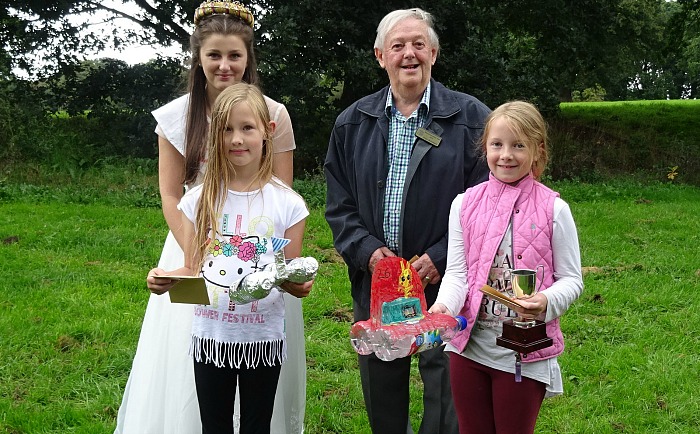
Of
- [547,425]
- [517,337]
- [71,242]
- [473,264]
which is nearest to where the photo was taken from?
[517,337]

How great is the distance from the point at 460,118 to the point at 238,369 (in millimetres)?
1404

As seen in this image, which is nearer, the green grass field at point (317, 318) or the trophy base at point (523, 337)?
the trophy base at point (523, 337)

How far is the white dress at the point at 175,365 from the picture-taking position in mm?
3148

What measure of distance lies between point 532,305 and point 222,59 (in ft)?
5.37

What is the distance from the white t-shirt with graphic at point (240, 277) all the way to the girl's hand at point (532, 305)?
→ 90 cm

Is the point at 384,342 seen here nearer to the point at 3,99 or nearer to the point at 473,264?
the point at 473,264

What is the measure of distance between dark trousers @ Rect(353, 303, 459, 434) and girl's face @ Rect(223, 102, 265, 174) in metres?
0.98

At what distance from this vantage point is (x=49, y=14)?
1232 centimetres

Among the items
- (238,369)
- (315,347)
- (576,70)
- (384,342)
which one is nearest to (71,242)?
(315,347)

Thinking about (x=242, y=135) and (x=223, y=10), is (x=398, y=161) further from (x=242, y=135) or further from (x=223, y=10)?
(x=223, y=10)

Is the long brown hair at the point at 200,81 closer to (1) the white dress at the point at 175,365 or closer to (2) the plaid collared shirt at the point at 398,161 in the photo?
(1) the white dress at the point at 175,365

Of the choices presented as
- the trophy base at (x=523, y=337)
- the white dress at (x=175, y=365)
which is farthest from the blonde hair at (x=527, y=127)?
the white dress at (x=175, y=365)

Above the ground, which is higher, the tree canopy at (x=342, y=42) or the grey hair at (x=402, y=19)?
the tree canopy at (x=342, y=42)

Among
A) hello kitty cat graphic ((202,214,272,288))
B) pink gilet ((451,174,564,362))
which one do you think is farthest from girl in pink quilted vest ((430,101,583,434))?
hello kitty cat graphic ((202,214,272,288))
